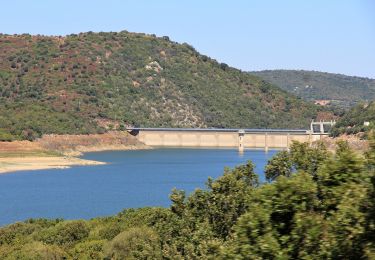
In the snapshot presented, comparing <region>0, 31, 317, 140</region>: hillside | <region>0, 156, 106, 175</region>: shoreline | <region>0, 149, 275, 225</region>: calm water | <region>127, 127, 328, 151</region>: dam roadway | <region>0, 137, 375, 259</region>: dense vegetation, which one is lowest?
<region>0, 149, 275, 225</region>: calm water

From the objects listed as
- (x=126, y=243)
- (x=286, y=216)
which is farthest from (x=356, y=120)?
(x=286, y=216)

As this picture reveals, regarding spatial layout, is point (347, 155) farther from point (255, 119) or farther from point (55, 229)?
point (255, 119)

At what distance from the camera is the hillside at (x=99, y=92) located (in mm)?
156762

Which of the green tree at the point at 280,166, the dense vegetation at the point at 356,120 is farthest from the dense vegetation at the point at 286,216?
the dense vegetation at the point at 356,120

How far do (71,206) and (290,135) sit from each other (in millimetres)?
99560

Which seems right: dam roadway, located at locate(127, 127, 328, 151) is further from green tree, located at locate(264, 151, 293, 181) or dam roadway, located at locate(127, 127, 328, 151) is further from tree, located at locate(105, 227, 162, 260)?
green tree, located at locate(264, 151, 293, 181)

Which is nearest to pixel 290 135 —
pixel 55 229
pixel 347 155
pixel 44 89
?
pixel 44 89

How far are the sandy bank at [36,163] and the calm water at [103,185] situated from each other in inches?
113

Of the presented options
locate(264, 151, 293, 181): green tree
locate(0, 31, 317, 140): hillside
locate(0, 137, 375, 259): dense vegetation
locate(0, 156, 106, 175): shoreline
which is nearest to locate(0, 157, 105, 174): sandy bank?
locate(0, 156, 106, 175): shoreline

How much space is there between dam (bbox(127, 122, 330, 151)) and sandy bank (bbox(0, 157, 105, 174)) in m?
44.6

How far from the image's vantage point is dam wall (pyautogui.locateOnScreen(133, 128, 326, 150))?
547 feet

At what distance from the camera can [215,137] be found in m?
172

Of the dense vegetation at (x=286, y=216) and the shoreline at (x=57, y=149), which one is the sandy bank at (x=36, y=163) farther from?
the dense vegetation at (x=286, y=216)

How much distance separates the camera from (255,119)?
640ft
